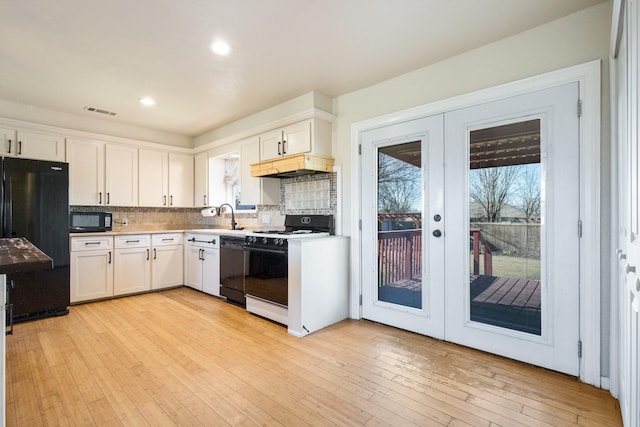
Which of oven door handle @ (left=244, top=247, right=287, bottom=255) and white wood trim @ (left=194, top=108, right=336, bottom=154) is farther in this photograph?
white wood trim @ (left=194, top=108, right=336, bottom=154)

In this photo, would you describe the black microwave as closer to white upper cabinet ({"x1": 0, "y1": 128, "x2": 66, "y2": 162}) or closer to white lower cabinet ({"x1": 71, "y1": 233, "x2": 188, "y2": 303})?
white lower cabinet ({"x1": 71, "y1": 233, "x2": 188, "y2": 303})

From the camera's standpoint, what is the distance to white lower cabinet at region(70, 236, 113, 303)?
3.81 metres

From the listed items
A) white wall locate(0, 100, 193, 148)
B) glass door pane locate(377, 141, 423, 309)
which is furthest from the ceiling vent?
glass door pane locate(377, 141, 423, 309)

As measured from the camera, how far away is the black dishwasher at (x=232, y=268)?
3649 millimetres

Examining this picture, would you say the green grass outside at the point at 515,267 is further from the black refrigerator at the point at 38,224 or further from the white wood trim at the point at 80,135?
the white wood trim at the point at 80,135

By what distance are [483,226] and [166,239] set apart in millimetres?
4001

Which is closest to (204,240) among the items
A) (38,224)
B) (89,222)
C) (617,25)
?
(89,222)

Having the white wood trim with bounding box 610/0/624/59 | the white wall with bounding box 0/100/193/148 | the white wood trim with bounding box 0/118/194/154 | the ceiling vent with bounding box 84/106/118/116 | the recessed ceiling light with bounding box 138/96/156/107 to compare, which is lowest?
the white wood trim with bounding box 610/0/624/59

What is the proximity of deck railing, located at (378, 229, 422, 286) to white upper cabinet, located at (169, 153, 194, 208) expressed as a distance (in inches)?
132

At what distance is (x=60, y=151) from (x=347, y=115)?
3509mm

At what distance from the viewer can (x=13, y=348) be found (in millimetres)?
2592

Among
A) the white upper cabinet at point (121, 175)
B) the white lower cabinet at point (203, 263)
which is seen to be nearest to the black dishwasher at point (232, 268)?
the white lower cabinet at point (203, 263)

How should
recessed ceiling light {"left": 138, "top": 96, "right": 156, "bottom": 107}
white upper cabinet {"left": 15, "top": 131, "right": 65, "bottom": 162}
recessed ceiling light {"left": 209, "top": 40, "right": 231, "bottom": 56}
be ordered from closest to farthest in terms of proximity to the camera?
recessed ceiling light {"left": 209, "top": 40, "right": 231, "bottom": 56} → recessed ceiling light {"left": 138, "top": 96, "right": 156, "bottom": 107} → white upper cabinet {"left": 15, "top": 131, "right": 65, "bottom": 162}

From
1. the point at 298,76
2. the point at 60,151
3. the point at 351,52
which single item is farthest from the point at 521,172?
the point at 60,151
